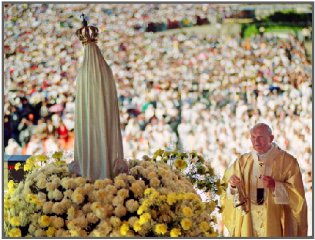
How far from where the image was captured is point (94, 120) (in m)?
3.89

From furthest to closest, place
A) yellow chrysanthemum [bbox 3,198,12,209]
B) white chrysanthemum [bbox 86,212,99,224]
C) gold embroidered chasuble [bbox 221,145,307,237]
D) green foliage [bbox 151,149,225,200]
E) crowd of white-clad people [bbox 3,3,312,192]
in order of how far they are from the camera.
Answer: crowd of white-clad people [bbox 3,3,312,192]
gold embroidered chasuble [bbox 221,145,307,237]
green foliage [bbox 151,149,225,200]
yellow chrysanthemum [bbox 3,198,12,209]
white chrysanthemum [bbox 86,212,99,224]

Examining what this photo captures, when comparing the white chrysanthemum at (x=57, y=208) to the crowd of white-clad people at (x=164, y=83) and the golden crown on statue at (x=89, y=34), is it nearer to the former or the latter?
the golden crown on statue at (x=89, y=34)

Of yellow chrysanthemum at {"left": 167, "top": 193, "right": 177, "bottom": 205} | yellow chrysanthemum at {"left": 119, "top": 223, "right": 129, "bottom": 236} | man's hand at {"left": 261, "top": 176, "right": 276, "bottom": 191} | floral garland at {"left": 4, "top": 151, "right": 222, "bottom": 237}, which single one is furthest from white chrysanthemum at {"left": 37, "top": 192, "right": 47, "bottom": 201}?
man's hand at {"left": 261, "top": 176, "right": 276, "bottom": 191}

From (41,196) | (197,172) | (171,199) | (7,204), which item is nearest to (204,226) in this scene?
(171,199)

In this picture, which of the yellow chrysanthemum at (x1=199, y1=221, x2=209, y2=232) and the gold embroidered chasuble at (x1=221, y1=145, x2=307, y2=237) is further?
the gold embroidered chasuble at (x1=221, y1=145, x2=307, y2=237)

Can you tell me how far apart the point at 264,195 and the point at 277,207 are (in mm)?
125

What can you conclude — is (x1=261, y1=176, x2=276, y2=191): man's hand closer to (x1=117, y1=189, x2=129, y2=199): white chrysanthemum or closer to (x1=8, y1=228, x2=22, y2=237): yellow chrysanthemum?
(x1=117, y1=189, x2=129, y2=199): white chrysanthemum

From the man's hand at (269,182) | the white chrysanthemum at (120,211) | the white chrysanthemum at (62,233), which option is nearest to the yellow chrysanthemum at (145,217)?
the white chrysanthemum at (120,211)

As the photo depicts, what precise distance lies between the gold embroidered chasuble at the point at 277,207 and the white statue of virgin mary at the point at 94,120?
1.15m

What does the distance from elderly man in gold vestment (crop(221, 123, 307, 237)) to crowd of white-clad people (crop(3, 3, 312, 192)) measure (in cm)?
13

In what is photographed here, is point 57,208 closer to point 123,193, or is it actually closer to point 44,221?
point 44,221

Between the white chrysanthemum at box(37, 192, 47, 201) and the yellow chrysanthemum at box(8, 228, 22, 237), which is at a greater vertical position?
the white chrysanthemum at box(37, 192, 47, 201)

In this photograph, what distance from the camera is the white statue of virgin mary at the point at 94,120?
152 inches

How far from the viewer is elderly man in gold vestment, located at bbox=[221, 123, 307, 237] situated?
458 cm
